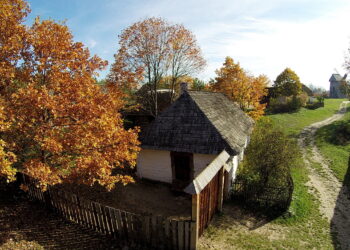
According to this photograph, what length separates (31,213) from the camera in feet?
29.1

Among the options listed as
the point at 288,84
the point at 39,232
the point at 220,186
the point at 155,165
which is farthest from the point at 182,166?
the point at 288,84

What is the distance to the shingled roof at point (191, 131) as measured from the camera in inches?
440

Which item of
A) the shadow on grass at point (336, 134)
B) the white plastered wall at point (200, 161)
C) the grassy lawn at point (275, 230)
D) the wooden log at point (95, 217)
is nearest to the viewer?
the wooden log at point (95, 217)

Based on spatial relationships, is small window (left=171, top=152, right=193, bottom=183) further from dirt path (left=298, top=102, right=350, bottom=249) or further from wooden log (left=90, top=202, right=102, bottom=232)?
dirt path (left=298, top=102, right=350, bottom=249)

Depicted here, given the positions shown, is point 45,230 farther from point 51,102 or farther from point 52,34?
point 52,34

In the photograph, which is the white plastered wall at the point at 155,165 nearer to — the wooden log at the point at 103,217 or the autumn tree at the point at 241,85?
the wooden log at the point at 103,217

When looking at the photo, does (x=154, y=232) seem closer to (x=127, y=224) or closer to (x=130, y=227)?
(x=130, y=227)

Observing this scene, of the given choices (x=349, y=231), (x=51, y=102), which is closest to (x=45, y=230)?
(x=51, y=102)

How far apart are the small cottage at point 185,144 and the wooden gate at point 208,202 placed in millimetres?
1491

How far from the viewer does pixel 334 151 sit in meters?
20.6

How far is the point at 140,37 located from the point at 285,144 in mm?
15201

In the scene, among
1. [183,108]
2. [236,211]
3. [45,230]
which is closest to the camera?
[45,230]

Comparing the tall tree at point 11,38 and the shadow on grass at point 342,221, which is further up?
the tall tree at point 11,38

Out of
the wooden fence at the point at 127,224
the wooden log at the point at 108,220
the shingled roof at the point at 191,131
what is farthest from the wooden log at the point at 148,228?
the shingled roof at the point at 191,131
